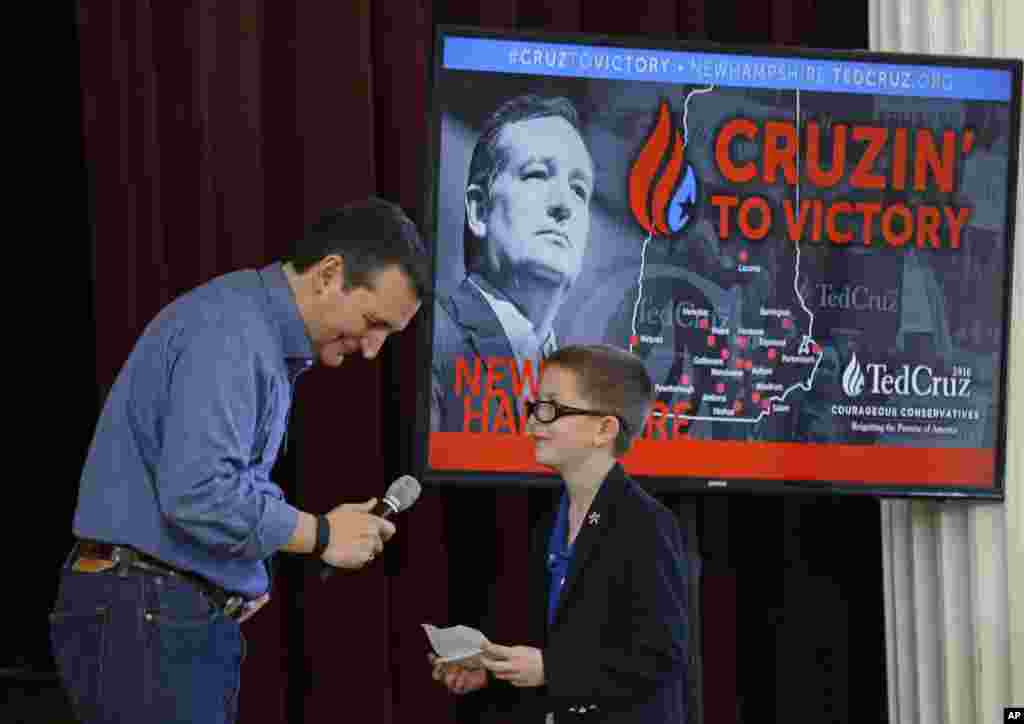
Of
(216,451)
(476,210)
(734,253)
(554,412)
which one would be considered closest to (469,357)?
(476,210)

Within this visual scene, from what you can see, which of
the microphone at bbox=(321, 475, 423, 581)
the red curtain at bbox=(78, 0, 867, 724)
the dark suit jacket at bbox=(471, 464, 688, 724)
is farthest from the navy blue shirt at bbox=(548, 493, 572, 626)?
the red curtain at bbox=(78, 0, 867, 724)

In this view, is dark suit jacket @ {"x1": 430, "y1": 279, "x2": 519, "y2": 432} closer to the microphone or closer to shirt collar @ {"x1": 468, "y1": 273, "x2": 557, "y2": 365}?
shirt collar @ {"x1": 468, "y1": 273, "x2": 557, "y2": 365}

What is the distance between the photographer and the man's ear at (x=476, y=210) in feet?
11.4

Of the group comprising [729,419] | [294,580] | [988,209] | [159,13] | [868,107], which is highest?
[159,13]

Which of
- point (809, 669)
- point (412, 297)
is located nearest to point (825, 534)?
point (809, 669)

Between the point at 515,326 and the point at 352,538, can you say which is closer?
the point at 352,538

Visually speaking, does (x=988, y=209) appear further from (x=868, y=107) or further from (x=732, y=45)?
(x=732, y=45)

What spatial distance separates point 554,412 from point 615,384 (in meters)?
0.12

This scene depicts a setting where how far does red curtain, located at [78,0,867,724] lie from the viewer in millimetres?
4016

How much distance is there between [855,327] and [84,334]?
1973 millimetres

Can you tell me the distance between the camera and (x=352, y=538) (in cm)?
257

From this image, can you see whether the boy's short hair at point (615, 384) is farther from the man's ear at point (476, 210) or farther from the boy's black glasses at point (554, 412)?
the man's ear at point (476, 210)

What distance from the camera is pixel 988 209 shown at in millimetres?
3590

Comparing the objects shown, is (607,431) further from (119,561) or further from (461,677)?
(119,561)
